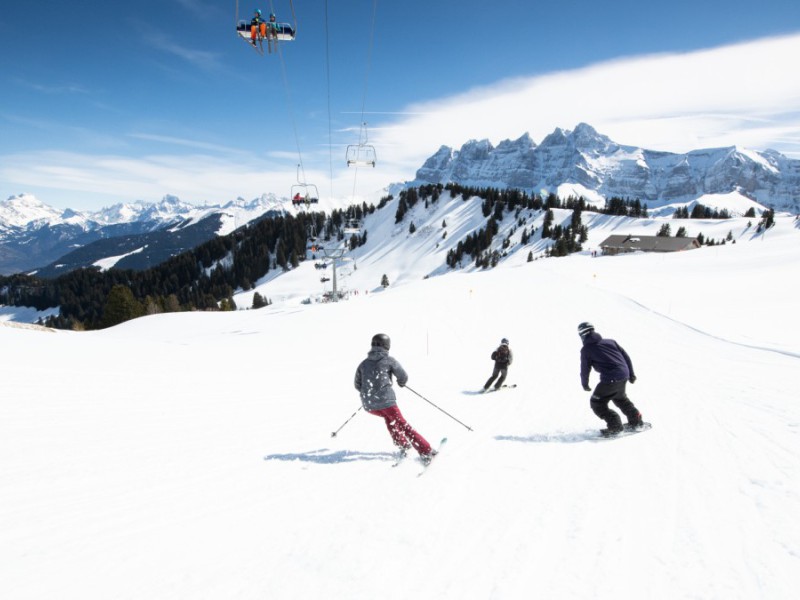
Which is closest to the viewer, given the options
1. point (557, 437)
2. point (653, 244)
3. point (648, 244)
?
point (557, 437)

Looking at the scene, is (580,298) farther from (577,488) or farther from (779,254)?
(779,254)

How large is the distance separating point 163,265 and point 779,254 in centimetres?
20723

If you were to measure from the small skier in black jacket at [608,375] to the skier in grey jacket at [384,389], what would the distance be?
3.27 metres

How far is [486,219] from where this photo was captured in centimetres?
13850

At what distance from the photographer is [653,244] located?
9019cm

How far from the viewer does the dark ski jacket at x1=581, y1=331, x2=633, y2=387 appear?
7.45m

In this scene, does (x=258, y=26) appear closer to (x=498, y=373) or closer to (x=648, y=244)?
(x=498, y=373)

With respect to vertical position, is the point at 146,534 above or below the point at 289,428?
above

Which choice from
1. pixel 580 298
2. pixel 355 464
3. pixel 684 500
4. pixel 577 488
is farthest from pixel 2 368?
pixel 580 298

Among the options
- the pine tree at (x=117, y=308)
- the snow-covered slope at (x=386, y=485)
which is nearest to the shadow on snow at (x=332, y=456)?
the snow-covered slope at (x=386, y=485)

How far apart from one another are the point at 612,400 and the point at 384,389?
444 cm

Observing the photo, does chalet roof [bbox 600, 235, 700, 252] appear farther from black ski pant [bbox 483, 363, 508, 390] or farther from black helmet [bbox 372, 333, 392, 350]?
black helmet [bbox 372, 333, 392, 350]

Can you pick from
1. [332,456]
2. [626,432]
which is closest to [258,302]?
[332,456]

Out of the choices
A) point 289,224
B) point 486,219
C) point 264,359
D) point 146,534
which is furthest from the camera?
point 289,224
